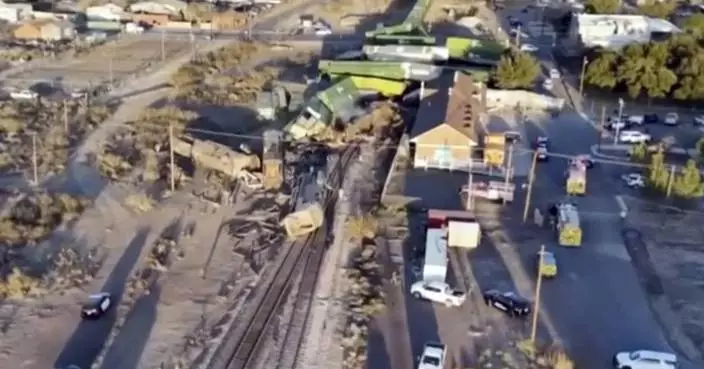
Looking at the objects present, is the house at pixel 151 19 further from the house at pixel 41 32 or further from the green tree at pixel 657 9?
the green tree at pixel 657 9

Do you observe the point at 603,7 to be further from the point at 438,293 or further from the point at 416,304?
the point at 416,304

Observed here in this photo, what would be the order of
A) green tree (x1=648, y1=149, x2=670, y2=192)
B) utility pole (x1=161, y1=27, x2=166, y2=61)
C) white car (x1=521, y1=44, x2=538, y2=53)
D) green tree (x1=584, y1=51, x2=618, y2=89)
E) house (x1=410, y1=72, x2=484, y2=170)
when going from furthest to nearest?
white car (x1=521, y1=44, x2=538, y2=53) < utility pole (x1=161, y1=27, x2=166, y2=61) < green tree (x1=584, y1=51, x2=618, y2=89) < house (x1=410, y1=72, x2=484, y2=170) < green tree (x1=648, y1=149, x2=670, y2=192)

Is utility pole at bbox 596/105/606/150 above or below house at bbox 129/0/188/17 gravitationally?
below

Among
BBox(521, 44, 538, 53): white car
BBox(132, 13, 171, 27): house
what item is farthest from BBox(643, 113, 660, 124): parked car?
BBox(132, 13, 171, 27): house

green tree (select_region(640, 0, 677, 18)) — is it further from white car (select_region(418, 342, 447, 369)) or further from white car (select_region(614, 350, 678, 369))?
white car (select_region(418, 342, 447, 369))

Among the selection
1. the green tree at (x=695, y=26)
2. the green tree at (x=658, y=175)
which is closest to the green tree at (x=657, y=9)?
the green tree at (x=695, y=26)

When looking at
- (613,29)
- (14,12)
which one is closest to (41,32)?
(14,12)

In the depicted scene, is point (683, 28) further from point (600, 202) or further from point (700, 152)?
point (600, 202)
